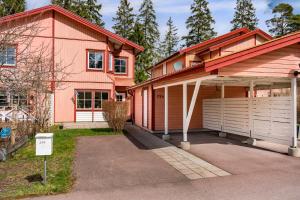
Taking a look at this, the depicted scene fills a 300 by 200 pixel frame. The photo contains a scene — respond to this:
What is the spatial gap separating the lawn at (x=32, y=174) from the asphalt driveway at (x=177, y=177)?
0.99 feet

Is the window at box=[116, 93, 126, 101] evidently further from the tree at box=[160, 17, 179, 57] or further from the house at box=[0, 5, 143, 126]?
the tree at box=[160, 17, 179, 57]

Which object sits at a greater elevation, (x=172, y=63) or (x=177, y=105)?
(x=172, y=63)

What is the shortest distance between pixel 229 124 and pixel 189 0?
33737mm

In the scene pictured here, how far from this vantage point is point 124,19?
124ft

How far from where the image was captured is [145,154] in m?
8.38

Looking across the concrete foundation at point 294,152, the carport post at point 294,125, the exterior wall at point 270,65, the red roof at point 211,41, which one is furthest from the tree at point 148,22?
the concrete foundation at point 294,152

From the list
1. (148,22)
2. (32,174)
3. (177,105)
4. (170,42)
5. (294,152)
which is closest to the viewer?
(32,174)

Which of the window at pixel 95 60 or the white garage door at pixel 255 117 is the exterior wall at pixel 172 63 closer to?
the white garage door at pixel 255 117

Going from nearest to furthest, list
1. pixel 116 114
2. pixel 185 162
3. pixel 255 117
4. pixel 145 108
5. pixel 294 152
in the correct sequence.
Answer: pixel 185 162
pixel 294 152
pixel 255 117
pixel 116 114
pixel 145 108

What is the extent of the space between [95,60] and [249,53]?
1249 cm

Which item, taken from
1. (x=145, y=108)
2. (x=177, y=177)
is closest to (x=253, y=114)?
(x=177, y=177)

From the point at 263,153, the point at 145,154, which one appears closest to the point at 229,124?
the point at 263,153

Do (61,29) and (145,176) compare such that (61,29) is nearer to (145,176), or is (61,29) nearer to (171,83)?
(171,83)

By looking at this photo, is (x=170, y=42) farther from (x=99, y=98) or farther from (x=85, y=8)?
(x=99, y=98)
